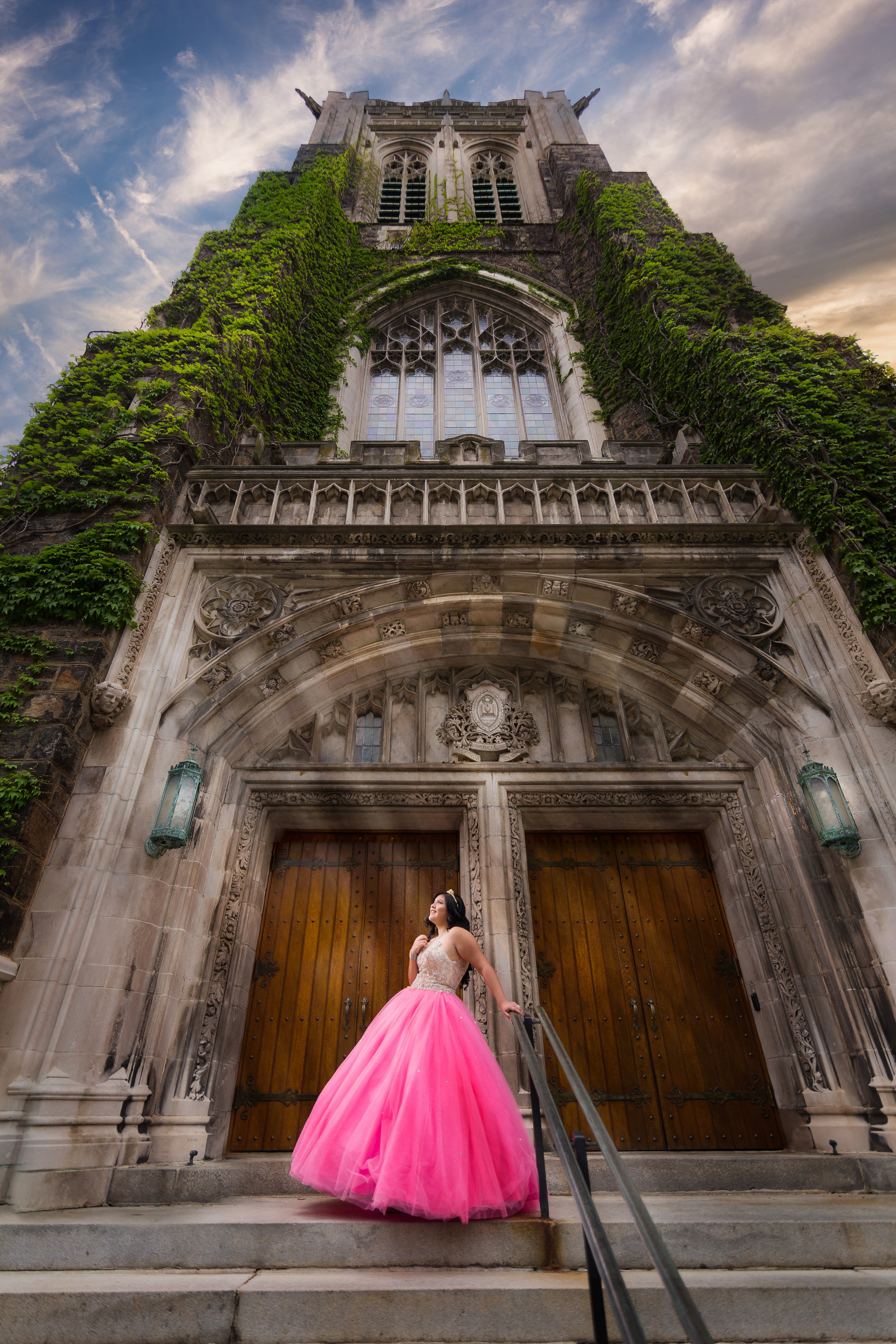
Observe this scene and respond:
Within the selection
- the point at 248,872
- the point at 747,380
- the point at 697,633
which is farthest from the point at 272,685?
the point at 747,380

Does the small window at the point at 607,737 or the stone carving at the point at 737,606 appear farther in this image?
the small window at the point at 607,737

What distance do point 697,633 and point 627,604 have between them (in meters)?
0.76

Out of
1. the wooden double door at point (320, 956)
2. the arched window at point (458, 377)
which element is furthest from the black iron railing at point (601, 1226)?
the arched window at point (458, 377)

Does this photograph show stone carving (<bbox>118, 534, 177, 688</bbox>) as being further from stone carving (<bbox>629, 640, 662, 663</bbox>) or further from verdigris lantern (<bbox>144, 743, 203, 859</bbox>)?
stone carving (<bbox>629, 640, 662, 663</bbox>)

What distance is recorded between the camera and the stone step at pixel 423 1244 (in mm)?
2771

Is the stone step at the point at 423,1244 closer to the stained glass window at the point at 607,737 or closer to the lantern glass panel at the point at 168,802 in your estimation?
the lantern glass panel at the point at 168,802

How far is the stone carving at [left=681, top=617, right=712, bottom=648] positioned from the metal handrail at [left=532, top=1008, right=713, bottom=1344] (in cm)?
461

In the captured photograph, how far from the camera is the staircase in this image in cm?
230

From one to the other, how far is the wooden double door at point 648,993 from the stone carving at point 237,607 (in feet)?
11.8

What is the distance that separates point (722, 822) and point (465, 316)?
508 inches

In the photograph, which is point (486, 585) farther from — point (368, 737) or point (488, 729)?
point (368, 737)

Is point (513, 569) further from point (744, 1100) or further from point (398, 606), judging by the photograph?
point (744, 1100)


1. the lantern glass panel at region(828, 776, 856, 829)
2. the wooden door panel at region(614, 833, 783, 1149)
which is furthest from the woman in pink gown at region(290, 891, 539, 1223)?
the lantern glass panel at region(828, 776, 856, 829)

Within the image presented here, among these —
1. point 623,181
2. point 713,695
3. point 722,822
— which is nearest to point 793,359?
point 713,695
